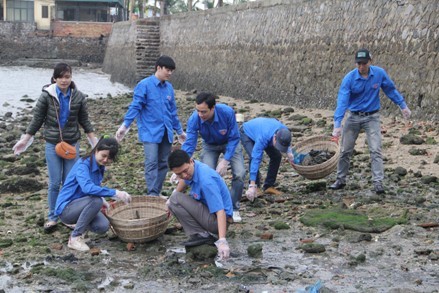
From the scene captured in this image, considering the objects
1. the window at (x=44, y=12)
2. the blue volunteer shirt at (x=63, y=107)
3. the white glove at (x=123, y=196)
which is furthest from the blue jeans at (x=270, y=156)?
the window at (x=44, y=12)

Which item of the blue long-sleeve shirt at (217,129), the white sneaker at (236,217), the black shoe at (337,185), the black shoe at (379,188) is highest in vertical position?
the blue long-sleeve shirt at (217,129)

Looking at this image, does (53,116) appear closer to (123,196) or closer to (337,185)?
(123,196)

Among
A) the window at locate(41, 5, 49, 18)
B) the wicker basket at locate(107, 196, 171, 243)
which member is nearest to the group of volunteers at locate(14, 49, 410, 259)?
the wicker basket at locate(107, 196, 171, 243)

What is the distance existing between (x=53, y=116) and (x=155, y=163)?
61.4 inches

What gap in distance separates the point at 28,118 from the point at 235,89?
7.19 m

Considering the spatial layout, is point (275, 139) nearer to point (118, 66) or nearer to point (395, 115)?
point (395, 115)

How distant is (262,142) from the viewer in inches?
343

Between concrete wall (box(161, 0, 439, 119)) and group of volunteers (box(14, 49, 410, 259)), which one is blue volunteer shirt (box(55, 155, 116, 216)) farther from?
concrete wall (box(161, 0, 439, 119))

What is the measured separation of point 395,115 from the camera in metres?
14.8

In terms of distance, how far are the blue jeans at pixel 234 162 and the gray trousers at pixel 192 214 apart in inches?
54.7

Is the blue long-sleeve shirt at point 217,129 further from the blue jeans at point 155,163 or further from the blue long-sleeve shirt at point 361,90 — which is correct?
the blue long-sleeve shirt at point 361,90

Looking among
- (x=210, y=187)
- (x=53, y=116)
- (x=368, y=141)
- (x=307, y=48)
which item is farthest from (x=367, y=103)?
(x=307, y=48)

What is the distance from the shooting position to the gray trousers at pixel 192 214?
6.79 m

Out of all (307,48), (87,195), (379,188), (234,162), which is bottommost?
(379,188)
